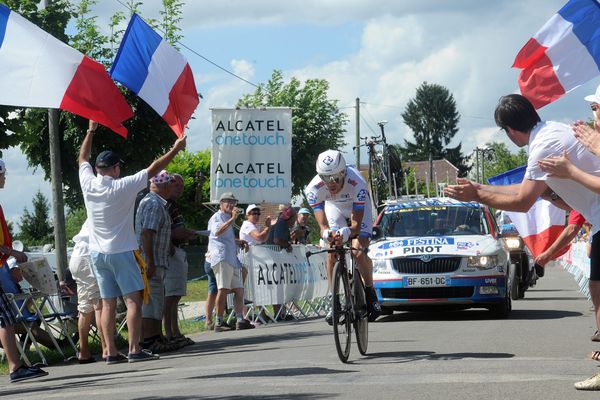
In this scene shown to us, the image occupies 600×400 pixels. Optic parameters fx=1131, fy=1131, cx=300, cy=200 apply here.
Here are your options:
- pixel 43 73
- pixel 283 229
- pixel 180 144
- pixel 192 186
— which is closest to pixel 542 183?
pixel 180 144

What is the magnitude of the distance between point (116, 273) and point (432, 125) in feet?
467

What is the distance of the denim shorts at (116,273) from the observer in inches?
461

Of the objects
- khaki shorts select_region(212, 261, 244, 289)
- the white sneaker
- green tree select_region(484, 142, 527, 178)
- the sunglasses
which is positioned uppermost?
green tree select_region(484, 142, 527, 178)

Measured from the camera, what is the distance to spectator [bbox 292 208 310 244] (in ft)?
70.5

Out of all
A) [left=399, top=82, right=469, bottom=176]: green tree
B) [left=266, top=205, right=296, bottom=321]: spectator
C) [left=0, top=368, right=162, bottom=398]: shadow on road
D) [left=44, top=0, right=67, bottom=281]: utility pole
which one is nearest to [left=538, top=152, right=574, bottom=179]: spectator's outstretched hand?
[left=0, top=368, right=162, bottom=398]: shadow on road

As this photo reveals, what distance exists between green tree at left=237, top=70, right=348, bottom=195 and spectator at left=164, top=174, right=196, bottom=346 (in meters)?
49.6

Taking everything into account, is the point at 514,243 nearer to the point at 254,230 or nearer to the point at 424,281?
the point at 254,230

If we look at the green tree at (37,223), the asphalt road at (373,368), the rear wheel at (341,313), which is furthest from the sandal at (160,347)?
the green tree at (37,223)

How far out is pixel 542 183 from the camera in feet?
26.0

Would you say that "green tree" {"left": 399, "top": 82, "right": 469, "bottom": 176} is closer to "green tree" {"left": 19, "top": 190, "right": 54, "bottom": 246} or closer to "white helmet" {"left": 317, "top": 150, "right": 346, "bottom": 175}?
"green tree" {"left": 19, "top": 190, "right": 54, "bottom": 246}

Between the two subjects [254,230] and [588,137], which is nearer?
[588,137]

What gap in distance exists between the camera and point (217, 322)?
1648 cm

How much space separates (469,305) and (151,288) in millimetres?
4897

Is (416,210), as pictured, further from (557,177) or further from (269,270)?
(557,177)
